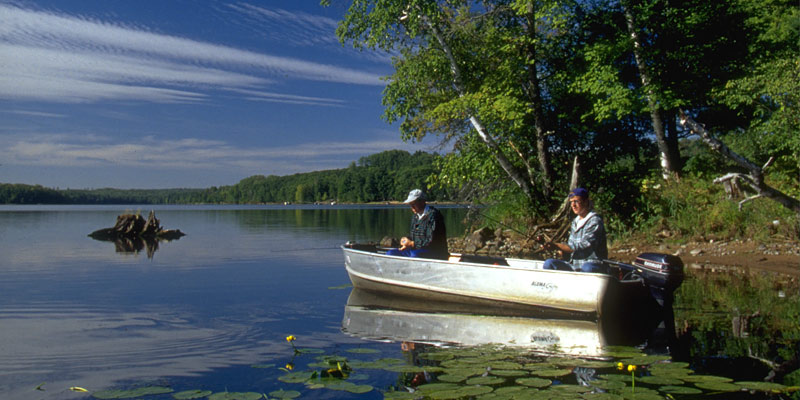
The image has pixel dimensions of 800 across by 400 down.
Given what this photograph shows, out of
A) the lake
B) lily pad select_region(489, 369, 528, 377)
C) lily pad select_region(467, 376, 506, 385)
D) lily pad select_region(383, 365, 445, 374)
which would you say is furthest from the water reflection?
lily pad select_region(467, 376, 506, 385)

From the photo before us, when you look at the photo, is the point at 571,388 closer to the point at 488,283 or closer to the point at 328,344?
Answer: the point at 328,344

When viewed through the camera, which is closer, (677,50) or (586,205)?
(586,205)

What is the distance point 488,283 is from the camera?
941cm

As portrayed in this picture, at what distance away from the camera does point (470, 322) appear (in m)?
8.84

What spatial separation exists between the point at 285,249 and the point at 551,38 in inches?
437

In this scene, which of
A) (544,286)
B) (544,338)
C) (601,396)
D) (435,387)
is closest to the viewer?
(601,396)

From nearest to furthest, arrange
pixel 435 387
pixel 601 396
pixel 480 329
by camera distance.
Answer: pixel 601 396 < pixel 435 387 < pixel 480 329

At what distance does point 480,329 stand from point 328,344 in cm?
211

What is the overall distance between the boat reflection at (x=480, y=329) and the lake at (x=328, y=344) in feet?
0.10

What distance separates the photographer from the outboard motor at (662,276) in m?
8.51

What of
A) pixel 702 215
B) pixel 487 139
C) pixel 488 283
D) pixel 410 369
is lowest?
pixel 410 369

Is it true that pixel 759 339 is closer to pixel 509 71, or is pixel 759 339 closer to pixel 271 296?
pixel 271 296

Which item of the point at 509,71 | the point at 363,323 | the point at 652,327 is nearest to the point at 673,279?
the point at 652,327

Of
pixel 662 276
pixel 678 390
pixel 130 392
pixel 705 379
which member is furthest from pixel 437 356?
pixel 662 276
